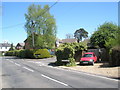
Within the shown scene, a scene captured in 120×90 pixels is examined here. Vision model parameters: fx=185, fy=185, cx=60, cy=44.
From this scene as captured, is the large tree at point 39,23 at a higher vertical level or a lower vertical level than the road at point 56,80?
higher

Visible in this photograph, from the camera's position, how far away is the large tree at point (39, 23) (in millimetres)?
45844

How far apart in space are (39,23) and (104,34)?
2338cm

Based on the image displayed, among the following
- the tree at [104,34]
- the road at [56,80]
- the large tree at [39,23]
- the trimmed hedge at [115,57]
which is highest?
the large tree at [39,23]

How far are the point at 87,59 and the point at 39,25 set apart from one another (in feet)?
89.0

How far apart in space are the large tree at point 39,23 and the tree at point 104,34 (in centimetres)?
2134

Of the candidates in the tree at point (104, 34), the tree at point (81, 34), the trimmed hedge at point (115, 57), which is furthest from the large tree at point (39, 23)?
the tree at point (81, 34)

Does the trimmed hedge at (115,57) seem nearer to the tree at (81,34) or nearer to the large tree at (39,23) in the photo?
the large tree at (39,23)

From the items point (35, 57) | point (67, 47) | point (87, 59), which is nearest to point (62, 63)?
point (67, 47)

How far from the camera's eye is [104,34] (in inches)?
1009

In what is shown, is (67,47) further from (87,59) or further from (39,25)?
(39,25)

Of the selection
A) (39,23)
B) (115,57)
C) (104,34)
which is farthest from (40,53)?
(115,57)

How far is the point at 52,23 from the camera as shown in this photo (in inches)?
1838

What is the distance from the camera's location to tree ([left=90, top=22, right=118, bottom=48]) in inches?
1004

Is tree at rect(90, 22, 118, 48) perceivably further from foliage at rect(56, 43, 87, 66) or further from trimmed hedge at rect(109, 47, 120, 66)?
trimmed hedge at rect(109, 47, 120, 66)
